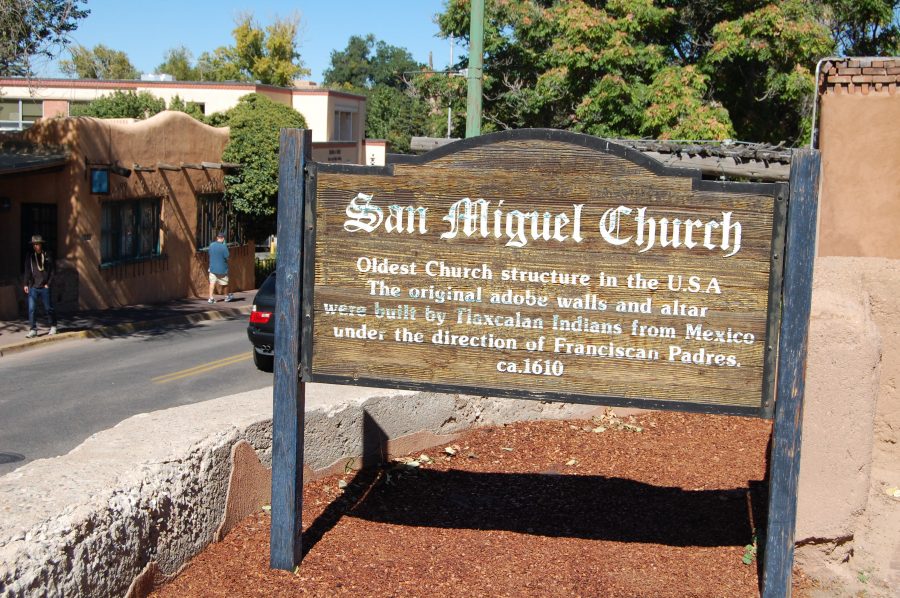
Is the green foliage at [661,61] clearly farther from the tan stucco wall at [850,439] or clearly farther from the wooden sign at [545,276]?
the wooden sign at [545,276]

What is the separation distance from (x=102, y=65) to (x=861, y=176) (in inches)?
2822

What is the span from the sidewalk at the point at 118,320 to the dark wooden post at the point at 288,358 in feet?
42.7

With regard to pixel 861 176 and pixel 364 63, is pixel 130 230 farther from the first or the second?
pixel 364 63

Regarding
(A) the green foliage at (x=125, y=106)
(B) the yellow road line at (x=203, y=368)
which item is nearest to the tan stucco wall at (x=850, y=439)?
(B) the yellow road line at (x=203, y=368)

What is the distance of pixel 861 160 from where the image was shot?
10.6 meters

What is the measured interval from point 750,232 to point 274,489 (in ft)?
8.94

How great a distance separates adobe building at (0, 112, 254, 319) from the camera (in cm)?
2070

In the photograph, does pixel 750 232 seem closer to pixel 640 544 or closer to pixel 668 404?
pixel 668 404

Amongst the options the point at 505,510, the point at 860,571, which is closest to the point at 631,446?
the point at 505,510

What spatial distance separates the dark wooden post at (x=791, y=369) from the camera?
4508 millimetres

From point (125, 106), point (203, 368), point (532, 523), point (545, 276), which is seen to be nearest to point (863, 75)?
point (532, 523)

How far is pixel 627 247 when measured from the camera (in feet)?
15.7

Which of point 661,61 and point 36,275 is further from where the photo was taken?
point 661,61

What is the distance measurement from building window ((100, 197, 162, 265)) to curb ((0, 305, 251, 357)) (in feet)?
6.85
